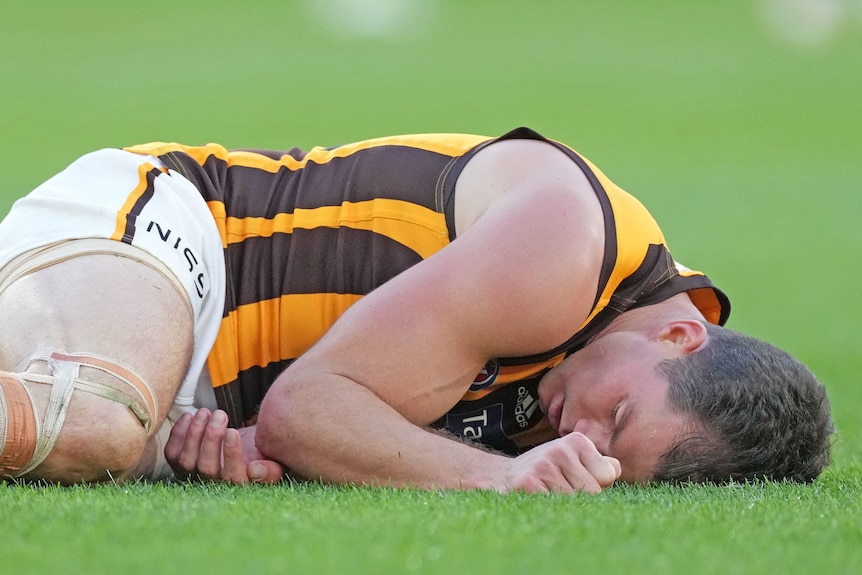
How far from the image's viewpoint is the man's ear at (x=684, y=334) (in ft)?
9.18

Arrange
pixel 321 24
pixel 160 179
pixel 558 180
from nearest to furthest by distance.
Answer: pixel 558 180, pixel 160 179, pixel 321 24

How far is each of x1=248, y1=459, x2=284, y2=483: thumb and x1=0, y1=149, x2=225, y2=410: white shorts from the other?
0.32 metres

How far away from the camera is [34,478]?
8.08 feet

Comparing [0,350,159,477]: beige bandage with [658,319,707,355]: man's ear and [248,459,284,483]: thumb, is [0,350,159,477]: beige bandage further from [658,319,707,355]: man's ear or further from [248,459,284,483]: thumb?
[658,319,707,355]: man's ear

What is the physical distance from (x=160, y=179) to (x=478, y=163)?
735mm

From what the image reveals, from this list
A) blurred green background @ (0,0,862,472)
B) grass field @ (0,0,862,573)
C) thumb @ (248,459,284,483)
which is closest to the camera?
grass field @ (0,0,862,573)

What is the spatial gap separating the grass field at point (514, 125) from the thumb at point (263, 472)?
10 cm

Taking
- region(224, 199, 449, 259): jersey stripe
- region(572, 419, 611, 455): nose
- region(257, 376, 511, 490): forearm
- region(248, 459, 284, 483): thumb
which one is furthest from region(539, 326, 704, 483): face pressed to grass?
region(248, 459, 284, 483): thumb

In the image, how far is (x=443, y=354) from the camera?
100 inches

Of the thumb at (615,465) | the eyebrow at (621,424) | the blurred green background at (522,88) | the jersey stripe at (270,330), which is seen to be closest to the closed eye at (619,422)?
the eyebrow at (621,424)

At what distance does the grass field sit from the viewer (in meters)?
1.91

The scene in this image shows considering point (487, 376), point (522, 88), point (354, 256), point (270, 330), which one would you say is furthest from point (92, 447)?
point (522, 88)

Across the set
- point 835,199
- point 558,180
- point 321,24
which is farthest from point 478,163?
A: point 321,24

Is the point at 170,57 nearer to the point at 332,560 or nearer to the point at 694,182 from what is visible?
the point at 694,182
